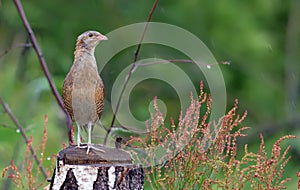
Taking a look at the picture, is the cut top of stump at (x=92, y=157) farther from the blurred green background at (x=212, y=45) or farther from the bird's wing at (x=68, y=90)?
the blurred green background at (x=212, y=45)

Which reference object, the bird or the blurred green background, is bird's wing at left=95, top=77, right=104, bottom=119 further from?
the blurred green background

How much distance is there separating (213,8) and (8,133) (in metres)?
3.90

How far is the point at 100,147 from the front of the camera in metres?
2.41

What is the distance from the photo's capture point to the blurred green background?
22.8 feet

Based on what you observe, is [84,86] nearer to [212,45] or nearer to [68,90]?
[68,90]

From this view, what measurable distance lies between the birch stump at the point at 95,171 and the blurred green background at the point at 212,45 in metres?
4.25

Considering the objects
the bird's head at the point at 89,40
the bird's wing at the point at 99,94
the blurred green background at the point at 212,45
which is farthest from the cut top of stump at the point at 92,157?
the blurred green background at the point at 212,45

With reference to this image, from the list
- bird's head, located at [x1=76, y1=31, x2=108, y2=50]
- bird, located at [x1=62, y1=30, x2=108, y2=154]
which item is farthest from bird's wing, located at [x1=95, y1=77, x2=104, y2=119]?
bird's head, located at [x1=76, y1=31, x2=108, y2=50]

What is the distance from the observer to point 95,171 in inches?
89.5

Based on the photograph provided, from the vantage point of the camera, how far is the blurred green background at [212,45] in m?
6.94

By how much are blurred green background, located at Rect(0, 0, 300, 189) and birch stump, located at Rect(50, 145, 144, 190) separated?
4.25 m

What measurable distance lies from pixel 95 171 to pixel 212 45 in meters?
4.62

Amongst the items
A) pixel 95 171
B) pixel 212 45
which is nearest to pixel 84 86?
pixel 95 171

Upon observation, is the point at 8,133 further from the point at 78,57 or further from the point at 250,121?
the point at 250,121
